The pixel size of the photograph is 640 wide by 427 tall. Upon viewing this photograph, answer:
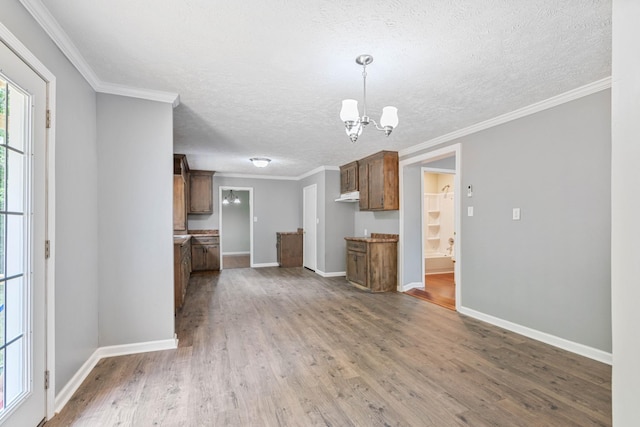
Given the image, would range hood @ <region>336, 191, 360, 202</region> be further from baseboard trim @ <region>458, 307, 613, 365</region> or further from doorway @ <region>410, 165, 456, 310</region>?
baseboard trim @ <region>458, 307, 613, 365</region>

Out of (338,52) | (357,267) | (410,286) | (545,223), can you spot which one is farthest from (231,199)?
(545,223)

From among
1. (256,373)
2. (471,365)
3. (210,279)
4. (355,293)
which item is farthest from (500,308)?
(210,279)

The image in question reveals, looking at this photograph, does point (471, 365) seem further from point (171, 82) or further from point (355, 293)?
point (171, 82)

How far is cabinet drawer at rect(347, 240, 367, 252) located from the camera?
207 inches

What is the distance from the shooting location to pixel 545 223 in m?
2.99

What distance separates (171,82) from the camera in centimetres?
253

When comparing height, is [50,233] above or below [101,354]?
above

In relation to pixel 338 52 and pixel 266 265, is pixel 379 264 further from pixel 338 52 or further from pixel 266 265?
pixel 338 52

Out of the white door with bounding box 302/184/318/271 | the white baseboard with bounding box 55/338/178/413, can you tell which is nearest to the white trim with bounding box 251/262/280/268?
the white door with bounding box 302/184/318/271

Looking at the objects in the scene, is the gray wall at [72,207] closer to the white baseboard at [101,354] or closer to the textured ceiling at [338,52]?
the white baseboard at [101,354]

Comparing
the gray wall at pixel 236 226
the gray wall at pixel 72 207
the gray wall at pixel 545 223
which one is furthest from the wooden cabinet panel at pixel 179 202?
the gray wall at pixel 236 226

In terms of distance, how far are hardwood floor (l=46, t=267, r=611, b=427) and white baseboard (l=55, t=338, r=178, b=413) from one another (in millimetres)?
59

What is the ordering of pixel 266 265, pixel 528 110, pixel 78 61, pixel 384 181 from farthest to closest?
pixel 266 265, pixel 384 181, pixel 528 110, pixel 78 61

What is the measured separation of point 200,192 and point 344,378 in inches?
225
